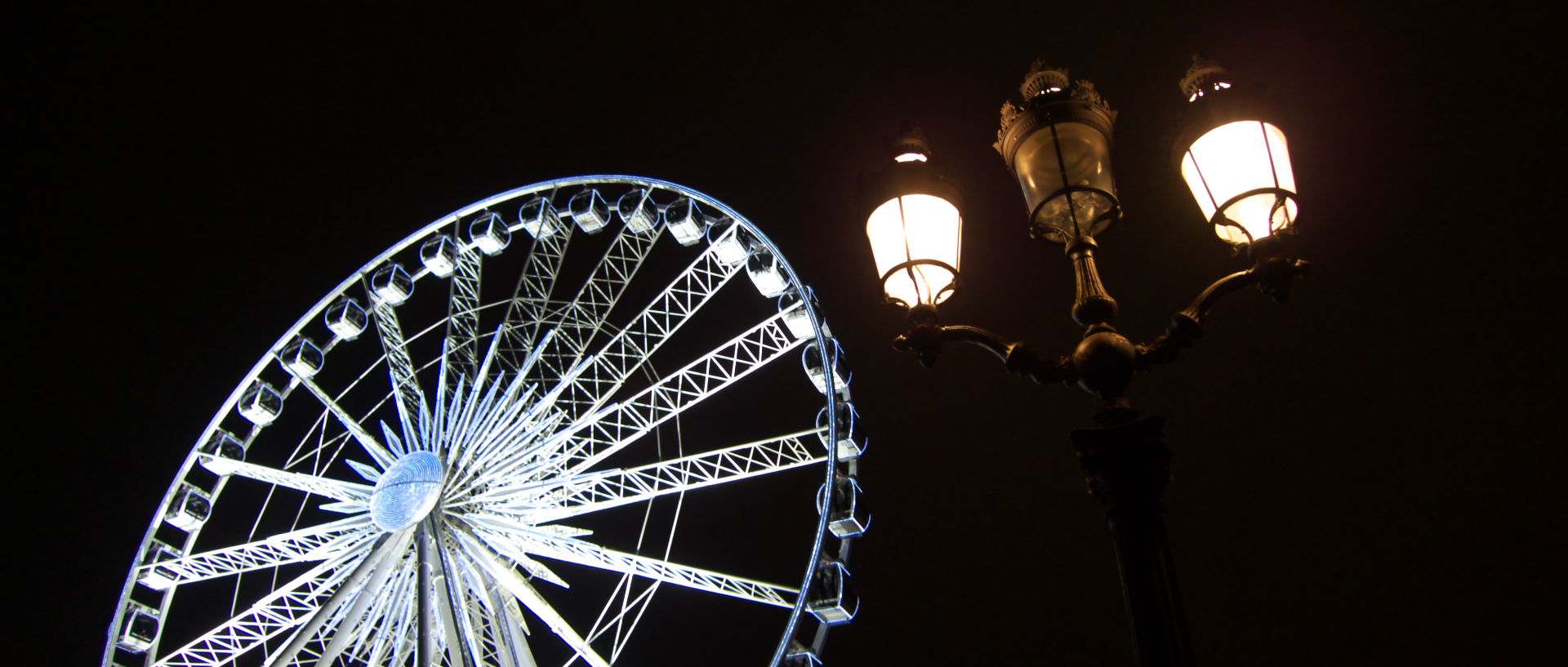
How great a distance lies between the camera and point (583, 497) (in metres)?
12.2

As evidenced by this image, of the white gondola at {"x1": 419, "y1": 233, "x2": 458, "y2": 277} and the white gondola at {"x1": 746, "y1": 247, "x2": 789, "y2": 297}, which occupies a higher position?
the white gondola at {"x1": 419, "y1": 233, "x2": 458, "y2": 277}

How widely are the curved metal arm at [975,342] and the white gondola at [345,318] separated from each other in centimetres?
1204

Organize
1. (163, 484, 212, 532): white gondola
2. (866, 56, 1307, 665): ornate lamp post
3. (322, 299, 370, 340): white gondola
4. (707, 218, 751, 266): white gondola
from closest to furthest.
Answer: (866, 56, 1307, 665): ornate lamp post < (707, 218, 751, 266): white gondola < (163, 484, 212, 532): white gondola < (322, 299, 370, 340): white gondola

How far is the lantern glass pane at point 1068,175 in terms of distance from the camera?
511 cm

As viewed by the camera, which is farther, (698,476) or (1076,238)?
(698,476)

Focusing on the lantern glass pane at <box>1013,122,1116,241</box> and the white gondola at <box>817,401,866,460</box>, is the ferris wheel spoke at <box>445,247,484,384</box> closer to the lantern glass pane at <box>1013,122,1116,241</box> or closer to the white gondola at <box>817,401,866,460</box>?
the white gondola at <box>817,401,866,460</box>

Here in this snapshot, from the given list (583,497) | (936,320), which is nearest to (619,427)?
(583,497)

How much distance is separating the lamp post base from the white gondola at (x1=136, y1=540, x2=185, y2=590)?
13.6m

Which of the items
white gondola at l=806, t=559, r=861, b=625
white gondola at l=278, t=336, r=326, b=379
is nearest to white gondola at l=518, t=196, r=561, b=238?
white gondola at l=278, t=336, r=326, b=379

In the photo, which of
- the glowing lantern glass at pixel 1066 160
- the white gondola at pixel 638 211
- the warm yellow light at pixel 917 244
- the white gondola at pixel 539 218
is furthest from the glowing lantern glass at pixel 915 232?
the white gondola at pixel 539 218

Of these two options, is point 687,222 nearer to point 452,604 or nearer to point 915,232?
point 452,604

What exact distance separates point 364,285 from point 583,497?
200 inches

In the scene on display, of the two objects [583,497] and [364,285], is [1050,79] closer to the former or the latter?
[583,497]

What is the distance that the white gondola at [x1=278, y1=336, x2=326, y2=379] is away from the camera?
14.9 m
